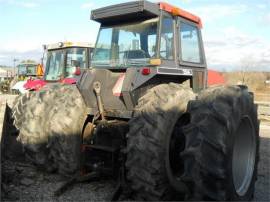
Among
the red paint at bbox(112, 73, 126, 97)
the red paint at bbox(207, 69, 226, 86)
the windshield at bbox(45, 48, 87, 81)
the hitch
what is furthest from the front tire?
the windshield at bbox(45, 48, 87, 81)

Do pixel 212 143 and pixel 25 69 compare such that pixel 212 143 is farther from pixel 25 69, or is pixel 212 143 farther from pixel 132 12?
pixel 25 69

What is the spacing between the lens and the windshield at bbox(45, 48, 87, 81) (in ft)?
35.7

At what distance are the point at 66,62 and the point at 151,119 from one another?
272 inches

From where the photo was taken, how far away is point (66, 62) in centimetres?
1111

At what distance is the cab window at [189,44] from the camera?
19.9 feet

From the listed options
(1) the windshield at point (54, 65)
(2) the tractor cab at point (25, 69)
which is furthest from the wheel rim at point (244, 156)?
(2) the tractor cab at point (25, 69)

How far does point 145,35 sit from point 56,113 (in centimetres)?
160

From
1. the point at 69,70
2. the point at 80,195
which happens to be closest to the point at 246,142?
the point at 80,195

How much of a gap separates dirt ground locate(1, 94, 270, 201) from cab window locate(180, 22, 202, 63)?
2.06 meters

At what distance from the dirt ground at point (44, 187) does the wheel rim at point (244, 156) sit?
1.07ft

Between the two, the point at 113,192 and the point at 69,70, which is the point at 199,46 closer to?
the point at 113,192

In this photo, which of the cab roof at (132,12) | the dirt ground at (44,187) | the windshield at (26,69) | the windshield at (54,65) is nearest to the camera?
the dirt ground at (44,187)

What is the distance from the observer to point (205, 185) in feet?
14.1

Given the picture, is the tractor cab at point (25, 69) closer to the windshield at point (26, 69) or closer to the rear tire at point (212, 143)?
the windshield at point (26, 69)
